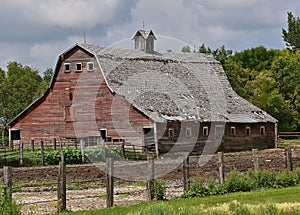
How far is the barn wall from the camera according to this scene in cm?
4431

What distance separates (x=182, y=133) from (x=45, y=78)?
47.2 meters

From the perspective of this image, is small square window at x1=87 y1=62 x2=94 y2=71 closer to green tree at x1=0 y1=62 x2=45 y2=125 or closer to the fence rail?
the fence rail

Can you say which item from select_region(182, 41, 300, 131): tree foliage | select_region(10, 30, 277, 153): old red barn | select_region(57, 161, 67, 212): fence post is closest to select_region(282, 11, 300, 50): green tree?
select_region(182, 41, 300, 131): tree foliage

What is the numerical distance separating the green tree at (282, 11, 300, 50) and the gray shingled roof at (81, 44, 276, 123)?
182 feet

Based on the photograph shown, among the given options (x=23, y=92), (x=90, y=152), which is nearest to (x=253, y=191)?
(x=90, y=152)

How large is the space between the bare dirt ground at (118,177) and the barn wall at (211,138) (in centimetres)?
908

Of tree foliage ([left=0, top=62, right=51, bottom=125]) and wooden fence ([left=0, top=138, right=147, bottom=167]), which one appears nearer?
wooden fence ([left=0, top=138, right=147, bottom=167])

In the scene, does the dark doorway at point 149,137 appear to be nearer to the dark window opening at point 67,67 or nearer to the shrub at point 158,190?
the dark window opening at point 67,67

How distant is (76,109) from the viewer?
48656 millimetres

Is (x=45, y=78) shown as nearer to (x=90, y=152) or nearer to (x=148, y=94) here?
(x=148, y=94)

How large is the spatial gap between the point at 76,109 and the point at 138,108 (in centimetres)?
704

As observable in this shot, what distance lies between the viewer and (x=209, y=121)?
46688 millimetres

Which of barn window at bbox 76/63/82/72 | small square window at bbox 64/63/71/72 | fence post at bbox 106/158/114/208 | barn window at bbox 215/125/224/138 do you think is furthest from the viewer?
small square window at bbox 64/63/71/72

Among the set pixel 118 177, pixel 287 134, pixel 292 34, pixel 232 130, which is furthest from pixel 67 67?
pixel 292 34
